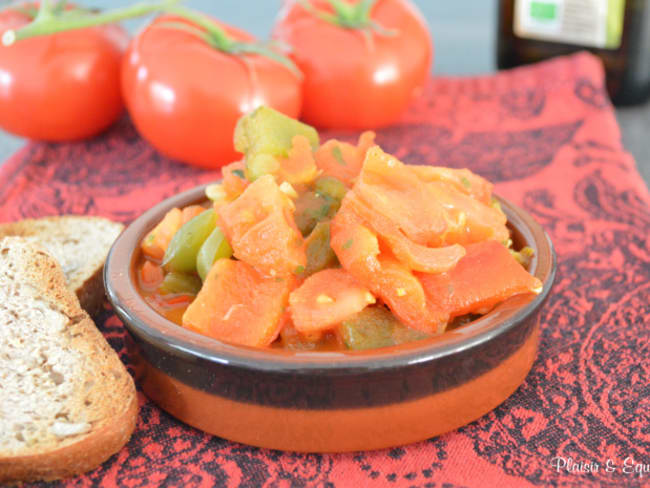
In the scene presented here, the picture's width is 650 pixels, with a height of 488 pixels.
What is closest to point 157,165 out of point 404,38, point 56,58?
point 56,58

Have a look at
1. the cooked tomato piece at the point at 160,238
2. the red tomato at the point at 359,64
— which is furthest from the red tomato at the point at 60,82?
the cooked tomato piece at the point at 160,238

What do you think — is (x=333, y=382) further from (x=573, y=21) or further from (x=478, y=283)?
(x=573, y=21)

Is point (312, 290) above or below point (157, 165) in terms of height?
above

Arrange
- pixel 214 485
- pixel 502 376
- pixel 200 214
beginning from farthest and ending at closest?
1. pixel 200 214
2. pixel 502 376
3. pixel 214 485

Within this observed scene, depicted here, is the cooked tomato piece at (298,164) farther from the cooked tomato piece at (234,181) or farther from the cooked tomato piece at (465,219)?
the cooked tomato piece at (465,219)

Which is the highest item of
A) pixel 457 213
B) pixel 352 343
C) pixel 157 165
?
pixel 457 213

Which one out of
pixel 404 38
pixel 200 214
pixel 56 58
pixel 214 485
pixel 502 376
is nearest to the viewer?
pixel 214 485

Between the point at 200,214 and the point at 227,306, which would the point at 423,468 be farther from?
the point at 200,214
